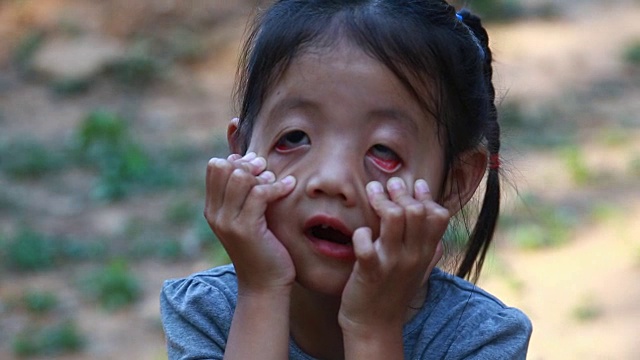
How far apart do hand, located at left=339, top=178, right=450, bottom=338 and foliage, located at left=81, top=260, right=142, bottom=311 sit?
3.38 meters

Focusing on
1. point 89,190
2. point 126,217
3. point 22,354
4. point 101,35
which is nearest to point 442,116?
point 22,354

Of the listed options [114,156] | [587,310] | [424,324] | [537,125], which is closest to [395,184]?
[424,324]

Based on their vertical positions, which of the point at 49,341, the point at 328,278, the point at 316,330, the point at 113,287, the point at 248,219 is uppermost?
the point at 248,219

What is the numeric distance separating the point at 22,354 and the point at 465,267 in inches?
106

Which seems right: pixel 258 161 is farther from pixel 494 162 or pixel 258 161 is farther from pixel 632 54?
pixel 632 54

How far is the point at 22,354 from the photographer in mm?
5047

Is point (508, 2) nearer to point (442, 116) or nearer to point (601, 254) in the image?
point (601, 254)

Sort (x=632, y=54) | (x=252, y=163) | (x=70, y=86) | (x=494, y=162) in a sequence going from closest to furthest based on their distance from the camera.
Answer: (x=252, y=163) → (x=494, y=162) → (x=70, y=86) → (x=632, y=54)

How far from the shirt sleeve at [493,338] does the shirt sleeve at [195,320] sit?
1.72 ft

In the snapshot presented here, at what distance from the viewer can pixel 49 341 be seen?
16.9 ft

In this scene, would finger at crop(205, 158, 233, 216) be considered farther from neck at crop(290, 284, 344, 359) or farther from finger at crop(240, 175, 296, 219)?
neck at crop(290, 284, 344, 359)

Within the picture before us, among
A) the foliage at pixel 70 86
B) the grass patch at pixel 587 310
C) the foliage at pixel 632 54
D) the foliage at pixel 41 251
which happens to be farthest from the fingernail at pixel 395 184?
the foliage at pixel 632 54

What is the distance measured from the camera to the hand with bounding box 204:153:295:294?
89.6 inches

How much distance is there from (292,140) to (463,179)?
0.49 m
